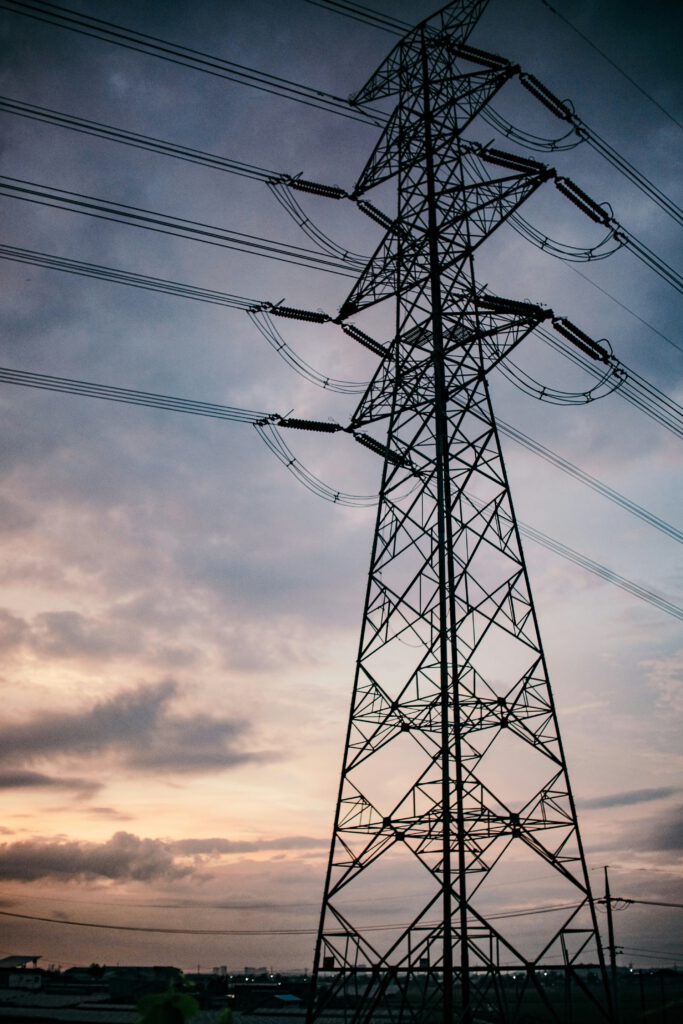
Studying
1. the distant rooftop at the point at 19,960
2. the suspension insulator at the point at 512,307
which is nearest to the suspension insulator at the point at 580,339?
the suspension insulator at the point at 512,307

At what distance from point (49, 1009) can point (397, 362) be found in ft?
163

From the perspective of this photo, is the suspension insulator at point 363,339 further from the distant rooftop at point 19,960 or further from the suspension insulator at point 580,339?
the distant rooftop at point 19,960

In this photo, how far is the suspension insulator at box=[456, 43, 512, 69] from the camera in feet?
89.8

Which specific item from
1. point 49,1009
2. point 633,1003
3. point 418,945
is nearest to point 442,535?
point 418,945

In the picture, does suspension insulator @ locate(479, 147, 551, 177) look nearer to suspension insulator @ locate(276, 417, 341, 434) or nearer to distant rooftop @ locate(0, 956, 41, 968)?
suspension insulator @ locate(276, 417, 341, 434)

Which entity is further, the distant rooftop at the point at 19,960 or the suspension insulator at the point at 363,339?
the distant rooftop at the point at 19,960

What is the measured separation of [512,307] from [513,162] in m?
4.65

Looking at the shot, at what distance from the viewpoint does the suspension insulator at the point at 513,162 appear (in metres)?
25.7

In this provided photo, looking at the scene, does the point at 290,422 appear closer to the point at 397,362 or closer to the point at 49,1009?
the point at 397,362

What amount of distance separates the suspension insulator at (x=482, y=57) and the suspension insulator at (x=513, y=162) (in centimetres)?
295

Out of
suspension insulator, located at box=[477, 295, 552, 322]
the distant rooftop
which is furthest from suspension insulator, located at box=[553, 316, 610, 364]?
the distant rooftop

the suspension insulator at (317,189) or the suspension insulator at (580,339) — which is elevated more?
the suspension insulator at (317,189)

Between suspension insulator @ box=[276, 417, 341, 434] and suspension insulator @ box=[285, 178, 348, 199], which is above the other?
suspension insulator @ box=[285, 178, 348, 199]

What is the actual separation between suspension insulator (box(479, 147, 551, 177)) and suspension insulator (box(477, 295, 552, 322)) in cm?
408
